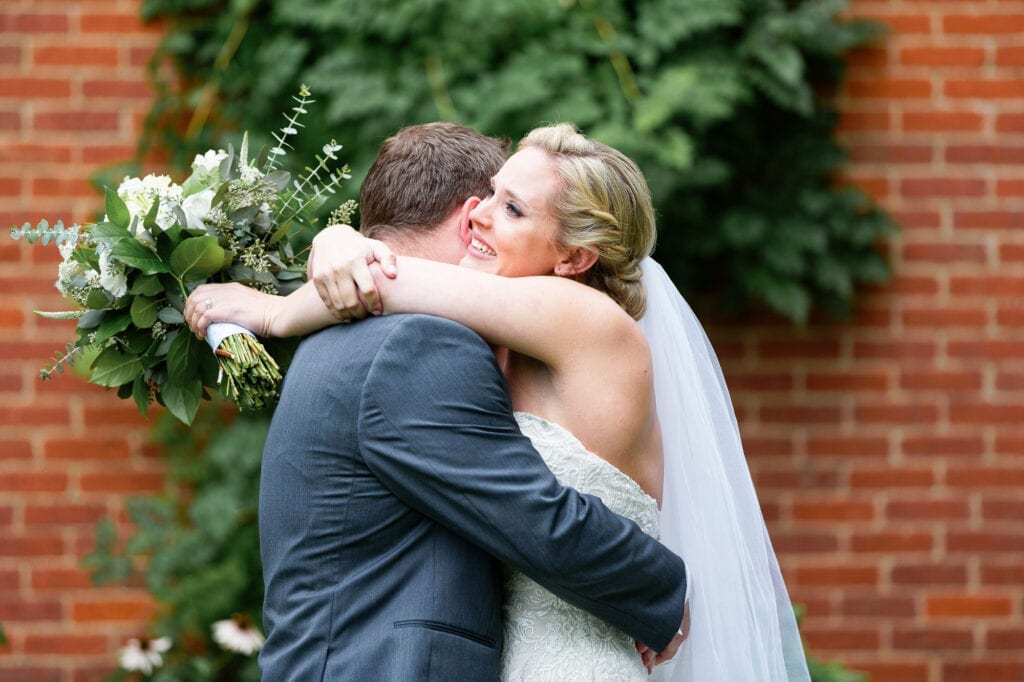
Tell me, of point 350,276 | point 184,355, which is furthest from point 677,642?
point 184,355

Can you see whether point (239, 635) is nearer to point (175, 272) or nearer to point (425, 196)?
point (175, 272)

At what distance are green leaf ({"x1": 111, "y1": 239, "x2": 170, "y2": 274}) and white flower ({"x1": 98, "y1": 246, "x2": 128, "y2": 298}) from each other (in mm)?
44

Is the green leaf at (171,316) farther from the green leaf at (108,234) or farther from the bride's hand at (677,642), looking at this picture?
the bride's hand at (677,642)

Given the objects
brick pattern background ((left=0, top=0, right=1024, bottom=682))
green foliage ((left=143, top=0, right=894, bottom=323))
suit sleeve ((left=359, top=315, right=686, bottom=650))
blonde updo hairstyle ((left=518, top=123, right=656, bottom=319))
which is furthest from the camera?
brick pattern background ((left=0, top=0, right=1024, bottom=682))

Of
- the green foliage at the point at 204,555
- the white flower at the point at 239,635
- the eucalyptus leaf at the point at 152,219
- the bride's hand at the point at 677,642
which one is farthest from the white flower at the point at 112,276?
the white flower at the point at 239,635

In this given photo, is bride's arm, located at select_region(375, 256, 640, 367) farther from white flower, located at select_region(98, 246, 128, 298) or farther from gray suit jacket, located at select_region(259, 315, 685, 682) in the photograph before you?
white flower, located at select_region(98, 246, 128, 298)

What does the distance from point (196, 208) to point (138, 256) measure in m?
0.17

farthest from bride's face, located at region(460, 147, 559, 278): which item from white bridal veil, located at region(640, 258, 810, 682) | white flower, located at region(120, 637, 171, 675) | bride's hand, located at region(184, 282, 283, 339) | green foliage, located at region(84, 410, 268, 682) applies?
white flower, located at region(120, 637, 171, 675)

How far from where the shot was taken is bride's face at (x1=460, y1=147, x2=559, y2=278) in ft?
7.97

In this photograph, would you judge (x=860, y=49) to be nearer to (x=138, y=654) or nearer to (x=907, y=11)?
(x=907, y=11)

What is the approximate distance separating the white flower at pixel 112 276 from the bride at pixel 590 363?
157 millimetres

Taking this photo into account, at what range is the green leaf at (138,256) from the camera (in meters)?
2.55

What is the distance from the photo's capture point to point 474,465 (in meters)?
2.15

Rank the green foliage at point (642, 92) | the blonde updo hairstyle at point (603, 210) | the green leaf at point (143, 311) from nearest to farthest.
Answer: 1. the blonde updo hairstyle at point (603, 210)
2. the green leaf at point (143, 311)
3. the green foliage at point (642, 92)
